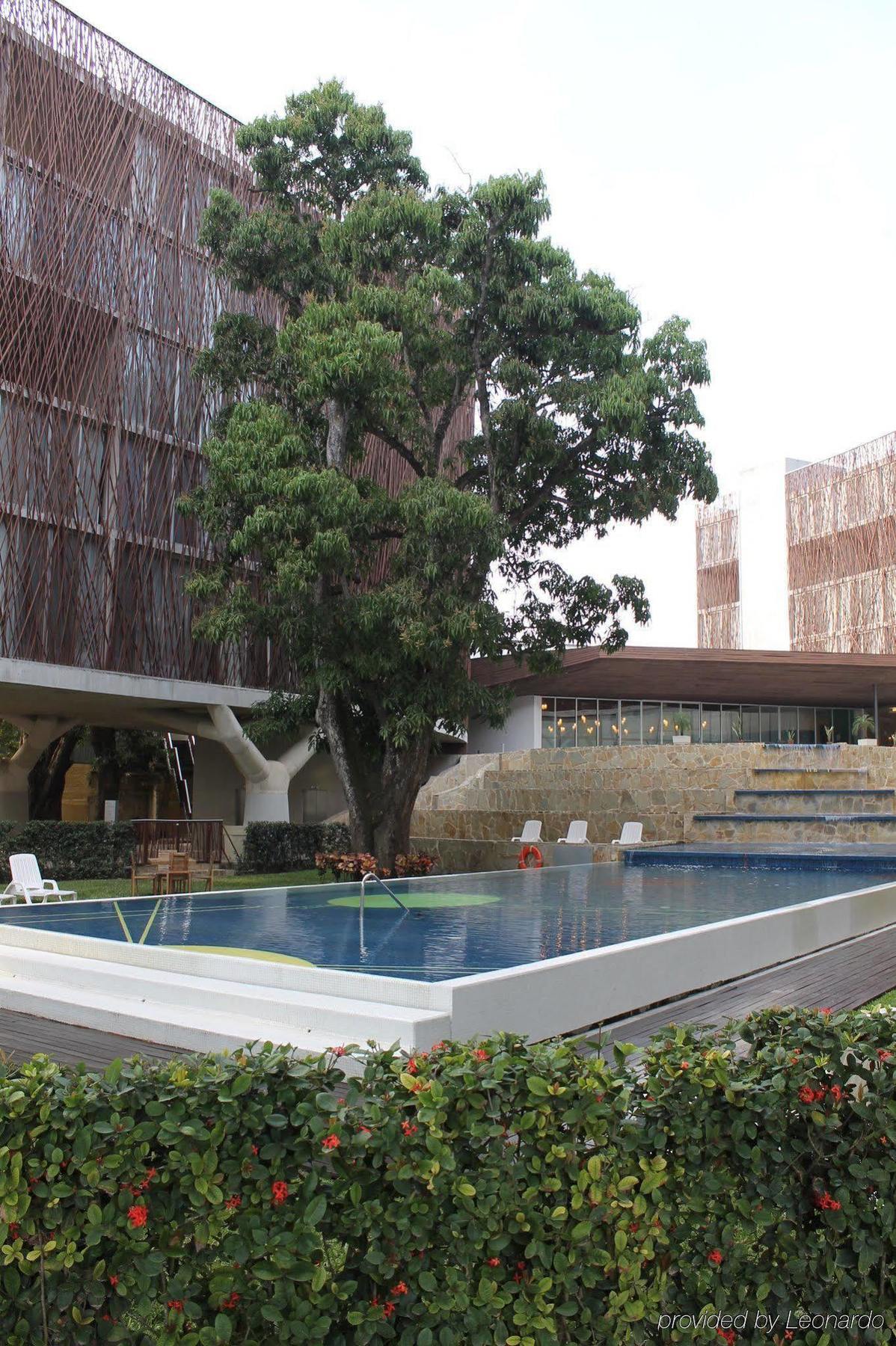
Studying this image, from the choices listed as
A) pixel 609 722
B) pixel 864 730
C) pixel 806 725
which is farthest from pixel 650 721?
pixel 864 730

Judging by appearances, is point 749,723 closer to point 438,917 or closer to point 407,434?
point 407,434

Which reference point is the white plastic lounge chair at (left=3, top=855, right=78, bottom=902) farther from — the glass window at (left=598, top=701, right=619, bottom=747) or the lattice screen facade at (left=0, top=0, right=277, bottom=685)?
the glass window at (left=598, top=701, right=619, bottom=747)

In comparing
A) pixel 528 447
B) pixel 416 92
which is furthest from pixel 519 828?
pixel 416 92

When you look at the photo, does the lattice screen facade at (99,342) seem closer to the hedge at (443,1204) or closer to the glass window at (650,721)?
the glass window at (650,721)

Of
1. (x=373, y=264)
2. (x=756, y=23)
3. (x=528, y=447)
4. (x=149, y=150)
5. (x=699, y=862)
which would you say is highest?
(x=149, y=150)

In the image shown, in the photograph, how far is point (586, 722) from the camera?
35156 mm

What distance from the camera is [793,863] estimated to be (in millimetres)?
18156

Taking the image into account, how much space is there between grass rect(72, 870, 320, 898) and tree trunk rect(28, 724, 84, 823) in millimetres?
9461

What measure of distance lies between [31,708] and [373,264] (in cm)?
1199

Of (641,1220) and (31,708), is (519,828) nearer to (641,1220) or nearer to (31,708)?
(31,708)

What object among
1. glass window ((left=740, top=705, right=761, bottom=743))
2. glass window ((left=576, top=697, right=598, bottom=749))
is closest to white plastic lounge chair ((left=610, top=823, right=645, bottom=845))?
glass window ((left=576, top=697, right=598, bottom=749))

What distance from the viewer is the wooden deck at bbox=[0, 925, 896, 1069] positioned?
645 cm

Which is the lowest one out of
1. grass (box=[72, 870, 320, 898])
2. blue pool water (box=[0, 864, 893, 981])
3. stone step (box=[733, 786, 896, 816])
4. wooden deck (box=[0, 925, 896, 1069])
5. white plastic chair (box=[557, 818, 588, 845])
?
grass (box=[72, 870, 320, 898])

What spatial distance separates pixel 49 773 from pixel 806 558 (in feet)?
98.3
